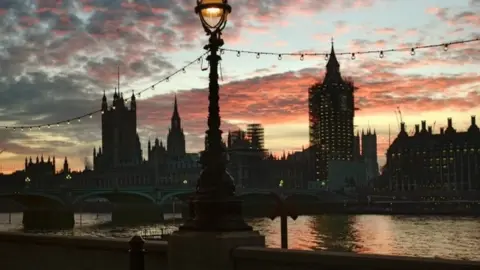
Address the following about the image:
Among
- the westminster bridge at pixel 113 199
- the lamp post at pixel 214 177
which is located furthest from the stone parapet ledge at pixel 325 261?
the westminster bridge at pixel 113 199

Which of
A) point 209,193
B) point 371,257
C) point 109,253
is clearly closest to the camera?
point 371,257

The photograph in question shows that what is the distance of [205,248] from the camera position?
9.04 m

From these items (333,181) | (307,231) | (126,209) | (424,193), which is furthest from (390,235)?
(333,181)

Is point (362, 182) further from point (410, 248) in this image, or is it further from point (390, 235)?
point (410, 248)

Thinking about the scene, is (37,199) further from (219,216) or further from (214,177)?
(219,216)

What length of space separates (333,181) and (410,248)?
133m

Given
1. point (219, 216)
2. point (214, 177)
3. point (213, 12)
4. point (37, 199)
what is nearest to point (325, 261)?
point (219, 216)

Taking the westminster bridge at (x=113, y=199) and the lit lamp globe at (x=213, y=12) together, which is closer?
the lit lamp globe at (x=213, y=12)

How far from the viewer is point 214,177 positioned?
9.40m

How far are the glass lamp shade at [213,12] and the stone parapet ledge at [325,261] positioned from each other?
2988 millimetres

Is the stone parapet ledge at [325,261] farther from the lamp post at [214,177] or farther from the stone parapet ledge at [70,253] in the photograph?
the stone parapet ledge at [70,253]

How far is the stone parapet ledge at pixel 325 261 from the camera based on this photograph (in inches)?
279

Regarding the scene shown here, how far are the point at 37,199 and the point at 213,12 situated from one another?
108 m

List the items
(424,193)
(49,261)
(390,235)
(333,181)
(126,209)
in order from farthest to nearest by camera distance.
→ 1. (333,181)
2. (424,193)
3. (126,209)
4. (390,235)
5. (49,261)
